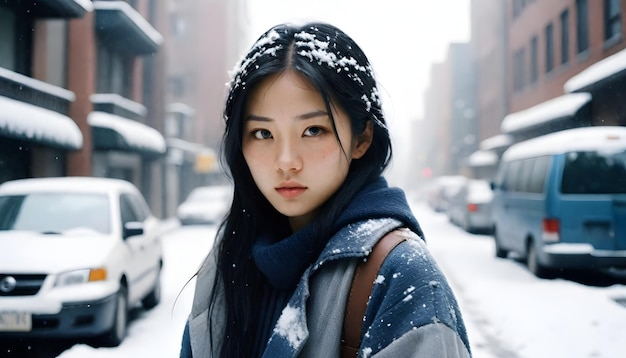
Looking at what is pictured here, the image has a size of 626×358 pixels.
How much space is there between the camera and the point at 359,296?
112cm

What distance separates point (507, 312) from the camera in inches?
239

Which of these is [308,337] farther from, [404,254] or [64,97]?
[64,97]

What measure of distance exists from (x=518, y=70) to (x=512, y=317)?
59.7ft

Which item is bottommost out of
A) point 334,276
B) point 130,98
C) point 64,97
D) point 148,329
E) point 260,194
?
point 148,329

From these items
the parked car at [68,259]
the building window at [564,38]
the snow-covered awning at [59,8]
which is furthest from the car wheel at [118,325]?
the building window at [564,38]

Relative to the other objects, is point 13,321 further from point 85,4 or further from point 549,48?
point 549,48

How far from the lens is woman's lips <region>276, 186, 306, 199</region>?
1.35 metres

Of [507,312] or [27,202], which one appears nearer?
[27,202]

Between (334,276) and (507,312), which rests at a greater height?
(334,276)

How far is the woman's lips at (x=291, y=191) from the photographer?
1354 mm

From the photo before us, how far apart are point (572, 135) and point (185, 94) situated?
24.7m

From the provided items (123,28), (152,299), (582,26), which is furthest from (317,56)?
(582,26)

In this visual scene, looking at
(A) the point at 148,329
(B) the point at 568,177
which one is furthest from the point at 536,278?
(A) the point at 148,329

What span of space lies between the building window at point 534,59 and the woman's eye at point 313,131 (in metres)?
19.5
